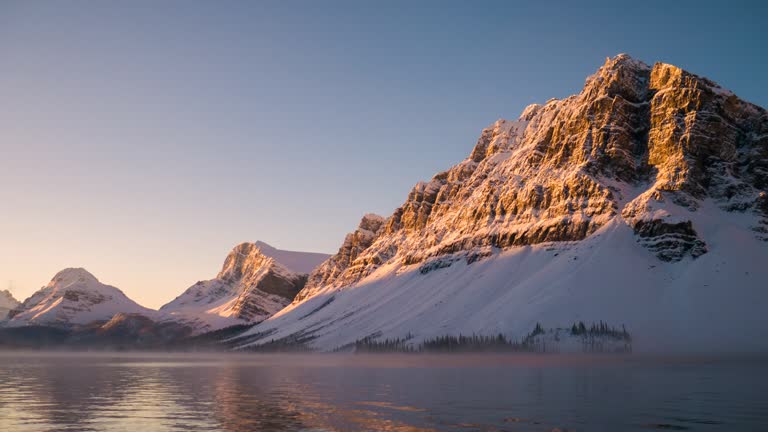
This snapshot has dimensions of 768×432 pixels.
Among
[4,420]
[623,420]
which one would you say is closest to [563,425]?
[623,420]

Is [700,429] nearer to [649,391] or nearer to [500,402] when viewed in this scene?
[500,402]

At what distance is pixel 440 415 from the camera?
172ft

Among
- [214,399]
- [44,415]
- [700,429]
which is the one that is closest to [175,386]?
[214,399]

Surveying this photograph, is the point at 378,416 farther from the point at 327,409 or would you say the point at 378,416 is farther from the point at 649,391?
the point at 649,391

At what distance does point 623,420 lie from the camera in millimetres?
48250

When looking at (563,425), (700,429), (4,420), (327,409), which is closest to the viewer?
(700,429)

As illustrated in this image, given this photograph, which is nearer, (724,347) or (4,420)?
(4,420)

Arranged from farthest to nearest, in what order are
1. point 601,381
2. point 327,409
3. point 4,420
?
point 601,381
point 327,409
point 4,420

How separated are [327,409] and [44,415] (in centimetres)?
2292

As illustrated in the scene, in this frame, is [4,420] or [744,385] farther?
[744,385]

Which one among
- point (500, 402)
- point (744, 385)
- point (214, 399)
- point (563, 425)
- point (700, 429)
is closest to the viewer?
point (700, 429)

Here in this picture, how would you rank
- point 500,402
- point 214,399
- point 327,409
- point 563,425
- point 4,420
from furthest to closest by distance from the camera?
point 214,399
point 500,402
point 327,409
point 4,420
point 563,425

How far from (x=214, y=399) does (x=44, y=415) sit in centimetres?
1729

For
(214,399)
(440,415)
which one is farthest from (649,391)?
(214,399)
